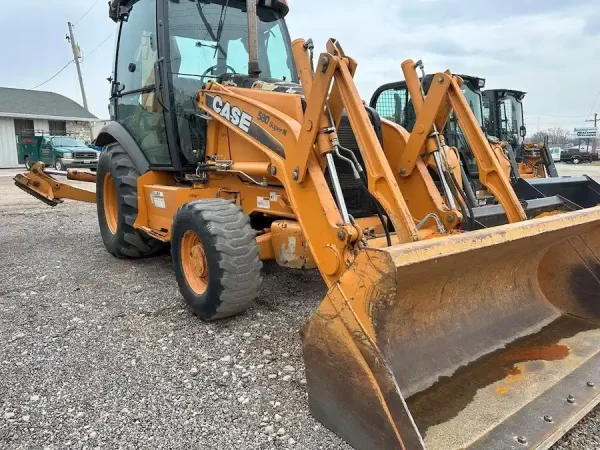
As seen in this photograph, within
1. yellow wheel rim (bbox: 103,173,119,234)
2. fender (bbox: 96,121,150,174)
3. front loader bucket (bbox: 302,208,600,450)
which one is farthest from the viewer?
yellow wheel rim (bbox: 103,173,119,234)

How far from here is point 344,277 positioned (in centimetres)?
221

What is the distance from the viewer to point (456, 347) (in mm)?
2713

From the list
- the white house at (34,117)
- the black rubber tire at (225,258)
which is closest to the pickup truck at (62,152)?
the white house at (34,117)

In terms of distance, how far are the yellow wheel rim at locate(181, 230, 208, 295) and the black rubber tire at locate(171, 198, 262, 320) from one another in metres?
0.16

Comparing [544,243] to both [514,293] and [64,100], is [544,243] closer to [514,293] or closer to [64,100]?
[514,293]

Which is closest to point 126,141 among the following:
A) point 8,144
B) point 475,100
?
point 475,100

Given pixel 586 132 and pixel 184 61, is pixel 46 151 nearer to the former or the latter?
pixel 184 61

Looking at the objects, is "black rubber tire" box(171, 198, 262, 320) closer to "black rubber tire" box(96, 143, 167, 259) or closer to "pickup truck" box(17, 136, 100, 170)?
"black rubber tire" box(96, 143, 167, 259)

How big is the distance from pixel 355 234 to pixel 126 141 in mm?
3292

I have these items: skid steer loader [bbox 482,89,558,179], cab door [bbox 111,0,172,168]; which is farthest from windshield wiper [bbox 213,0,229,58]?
skid steer loader [bbox 482,89,558,179]

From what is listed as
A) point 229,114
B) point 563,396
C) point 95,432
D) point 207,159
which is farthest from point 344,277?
point 207,159

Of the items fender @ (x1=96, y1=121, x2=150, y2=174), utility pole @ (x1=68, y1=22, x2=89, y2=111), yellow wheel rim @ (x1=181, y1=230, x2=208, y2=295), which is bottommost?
yellow wheel rim @ (x1=181, y1=230, x2=208, y2=295)

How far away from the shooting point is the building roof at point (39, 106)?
2866 centimetres

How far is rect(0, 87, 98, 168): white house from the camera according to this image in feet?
91.8
